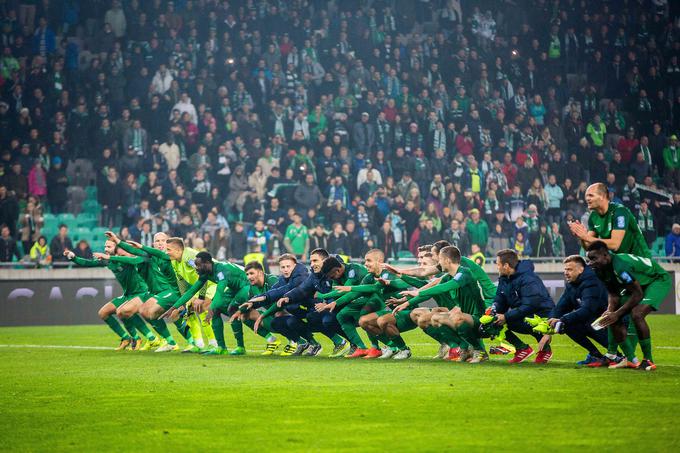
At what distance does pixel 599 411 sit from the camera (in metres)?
8.34

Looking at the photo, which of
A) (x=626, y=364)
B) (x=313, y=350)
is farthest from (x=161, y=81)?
(x=626, y=364)

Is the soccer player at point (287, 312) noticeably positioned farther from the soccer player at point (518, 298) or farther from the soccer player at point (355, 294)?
the soccer player at point (518, 298)

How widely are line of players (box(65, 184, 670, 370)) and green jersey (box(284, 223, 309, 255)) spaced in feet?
22.6

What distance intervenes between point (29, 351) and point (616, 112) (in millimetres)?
18504

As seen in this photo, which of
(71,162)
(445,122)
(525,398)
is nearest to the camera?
(525,398)

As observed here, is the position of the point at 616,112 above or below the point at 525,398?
above

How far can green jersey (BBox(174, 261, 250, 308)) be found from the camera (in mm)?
15258

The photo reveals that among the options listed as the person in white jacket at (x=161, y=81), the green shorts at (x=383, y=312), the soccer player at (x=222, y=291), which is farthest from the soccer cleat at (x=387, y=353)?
the person in white jacket at (x=161, y=81)

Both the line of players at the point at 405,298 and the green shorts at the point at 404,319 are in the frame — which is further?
the green shorts at the point at 404,319

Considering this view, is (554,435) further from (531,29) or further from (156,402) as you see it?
(531,29)

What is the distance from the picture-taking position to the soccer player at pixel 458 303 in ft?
42.3

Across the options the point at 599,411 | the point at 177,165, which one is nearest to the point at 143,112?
the point at 177,165

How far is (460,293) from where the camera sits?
1342 cm

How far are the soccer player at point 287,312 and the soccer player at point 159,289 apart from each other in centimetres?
184
